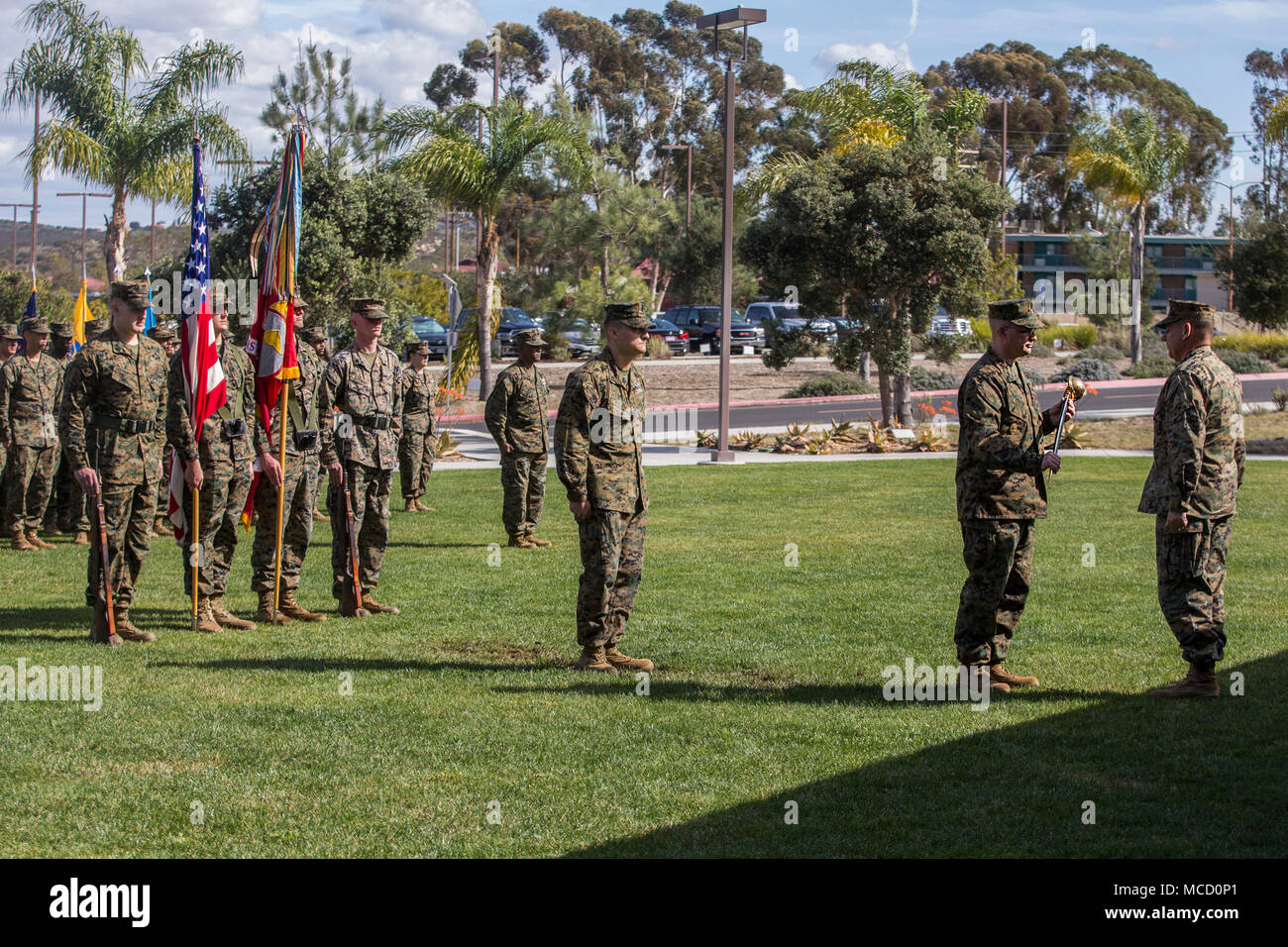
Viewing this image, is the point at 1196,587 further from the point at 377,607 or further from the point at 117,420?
the point at 117,420

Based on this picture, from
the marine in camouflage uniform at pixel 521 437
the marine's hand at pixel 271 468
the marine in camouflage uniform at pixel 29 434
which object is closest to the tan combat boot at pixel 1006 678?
the marine's hand at pixel 271 468

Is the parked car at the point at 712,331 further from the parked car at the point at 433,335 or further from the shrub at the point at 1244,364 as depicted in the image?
the shrub at the point at 1244,364

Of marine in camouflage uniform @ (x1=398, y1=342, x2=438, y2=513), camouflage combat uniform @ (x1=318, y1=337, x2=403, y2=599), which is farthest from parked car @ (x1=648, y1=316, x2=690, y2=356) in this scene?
camouflage combat uniform @ (x1=318, y1=337, x2=403, y2=599)

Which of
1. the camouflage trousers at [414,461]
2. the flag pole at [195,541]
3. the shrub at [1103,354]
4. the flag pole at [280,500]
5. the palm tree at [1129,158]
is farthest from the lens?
the shrub at [1103,354]

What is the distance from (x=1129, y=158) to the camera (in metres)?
42.7

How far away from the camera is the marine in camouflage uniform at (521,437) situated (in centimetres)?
1383

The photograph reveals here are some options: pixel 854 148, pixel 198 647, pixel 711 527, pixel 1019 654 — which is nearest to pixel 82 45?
pixel 854 148

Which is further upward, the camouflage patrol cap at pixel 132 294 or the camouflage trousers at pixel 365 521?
the camouflage patrol cap at pixel 132 294

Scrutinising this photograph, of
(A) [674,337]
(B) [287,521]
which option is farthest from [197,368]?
(A) [674,337]

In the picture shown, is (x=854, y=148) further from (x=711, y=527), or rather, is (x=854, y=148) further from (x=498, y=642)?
(x=498, y=642)

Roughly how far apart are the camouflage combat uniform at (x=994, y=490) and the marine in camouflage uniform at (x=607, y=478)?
197 cm

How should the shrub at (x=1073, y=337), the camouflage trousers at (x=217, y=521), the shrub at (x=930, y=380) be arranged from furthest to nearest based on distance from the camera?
the shrub at (x=1073, y=337) < the shrub at (x=930, y=380) < the camouflage trousers at (x=217, y=521)

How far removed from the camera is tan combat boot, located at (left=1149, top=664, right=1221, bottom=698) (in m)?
7.50

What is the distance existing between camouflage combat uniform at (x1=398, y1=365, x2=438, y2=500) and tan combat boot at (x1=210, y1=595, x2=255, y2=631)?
559 centimetres
